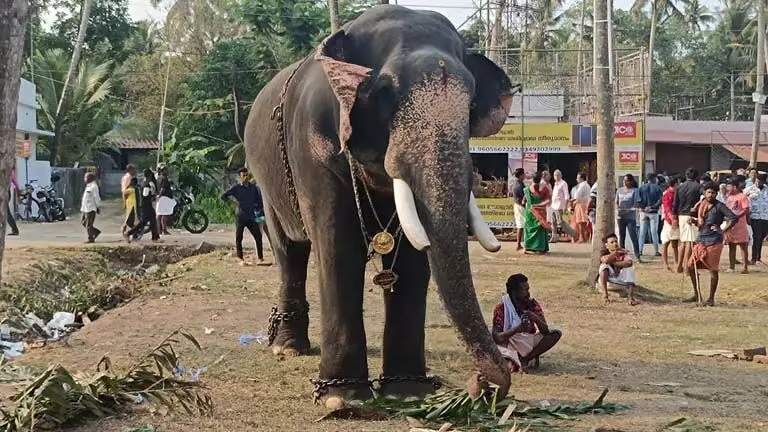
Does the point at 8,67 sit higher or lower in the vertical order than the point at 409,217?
higher

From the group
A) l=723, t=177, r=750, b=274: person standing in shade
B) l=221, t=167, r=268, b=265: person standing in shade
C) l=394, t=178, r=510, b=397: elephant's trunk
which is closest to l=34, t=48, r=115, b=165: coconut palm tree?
l=221, t=167, r=268, b=265: person standing in shade

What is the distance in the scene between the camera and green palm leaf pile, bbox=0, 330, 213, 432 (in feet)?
18.1

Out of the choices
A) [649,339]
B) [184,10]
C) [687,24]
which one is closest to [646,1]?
[687,24]

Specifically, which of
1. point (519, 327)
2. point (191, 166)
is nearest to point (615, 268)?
point (519, 327)

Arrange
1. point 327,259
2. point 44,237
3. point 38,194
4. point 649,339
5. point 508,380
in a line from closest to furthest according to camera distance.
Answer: point 508,380 → point 327,259 → point 649,339 → point 44,237 → point 38,194

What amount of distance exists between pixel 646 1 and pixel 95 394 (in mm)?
47081

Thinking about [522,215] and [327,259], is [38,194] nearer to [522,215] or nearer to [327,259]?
[522,215]

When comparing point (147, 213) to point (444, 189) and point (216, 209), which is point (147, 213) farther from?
point (444, 189)

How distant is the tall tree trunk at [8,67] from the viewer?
4586 millimetres

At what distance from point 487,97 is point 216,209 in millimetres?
23526

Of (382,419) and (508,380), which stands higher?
(508,380)

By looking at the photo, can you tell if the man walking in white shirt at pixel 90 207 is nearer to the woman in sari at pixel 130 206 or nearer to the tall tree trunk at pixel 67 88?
the woman in sari at pixel 130 206

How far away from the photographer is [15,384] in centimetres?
686

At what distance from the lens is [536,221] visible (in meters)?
18.2
